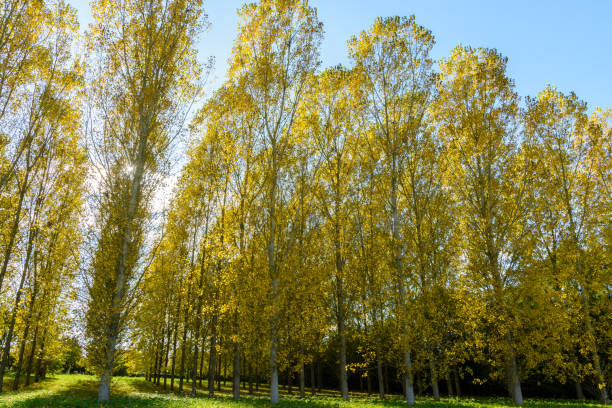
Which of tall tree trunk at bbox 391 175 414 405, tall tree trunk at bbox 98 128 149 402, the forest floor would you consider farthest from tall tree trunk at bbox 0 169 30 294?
tall tree trunk at bbox 391 175 414 405

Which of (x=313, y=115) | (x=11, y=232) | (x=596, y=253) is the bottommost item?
(x=596, y=253)

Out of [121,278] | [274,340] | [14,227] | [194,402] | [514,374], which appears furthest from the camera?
[14,227]

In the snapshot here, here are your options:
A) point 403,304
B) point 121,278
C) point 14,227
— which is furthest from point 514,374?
point 14,227

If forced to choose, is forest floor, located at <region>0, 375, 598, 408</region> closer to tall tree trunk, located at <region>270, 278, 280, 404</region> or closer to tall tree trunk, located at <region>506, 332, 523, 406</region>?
tall tree trunk, located at <region>506, 332, 523, 406</region>

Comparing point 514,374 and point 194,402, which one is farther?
point 514,374

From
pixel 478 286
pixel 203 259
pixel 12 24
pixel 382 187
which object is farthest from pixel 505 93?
pixel 12 24

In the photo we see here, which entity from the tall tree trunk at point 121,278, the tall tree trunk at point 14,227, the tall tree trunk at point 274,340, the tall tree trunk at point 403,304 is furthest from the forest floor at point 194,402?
the tall tree trunk at point 14,227

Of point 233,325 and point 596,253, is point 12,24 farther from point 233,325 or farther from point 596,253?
point 596,253

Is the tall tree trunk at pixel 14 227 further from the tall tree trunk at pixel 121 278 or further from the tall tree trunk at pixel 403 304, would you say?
the tall tree trunk at pixel 403 304

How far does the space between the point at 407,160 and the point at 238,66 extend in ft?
27.0

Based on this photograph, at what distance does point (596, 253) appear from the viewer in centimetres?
1580

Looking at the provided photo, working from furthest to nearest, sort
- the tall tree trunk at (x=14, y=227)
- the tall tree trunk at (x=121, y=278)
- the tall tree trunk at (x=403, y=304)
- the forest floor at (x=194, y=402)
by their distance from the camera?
the tall tree trunk at (x=14, y=227), the tall tree trunk at (x=403, y=304), the tall tree trunk at (x=121, y=278), the forest floor at (x=194, y=402)

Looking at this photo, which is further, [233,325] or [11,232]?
[11,232]

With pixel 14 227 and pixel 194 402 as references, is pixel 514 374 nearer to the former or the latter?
pixel 194 402
